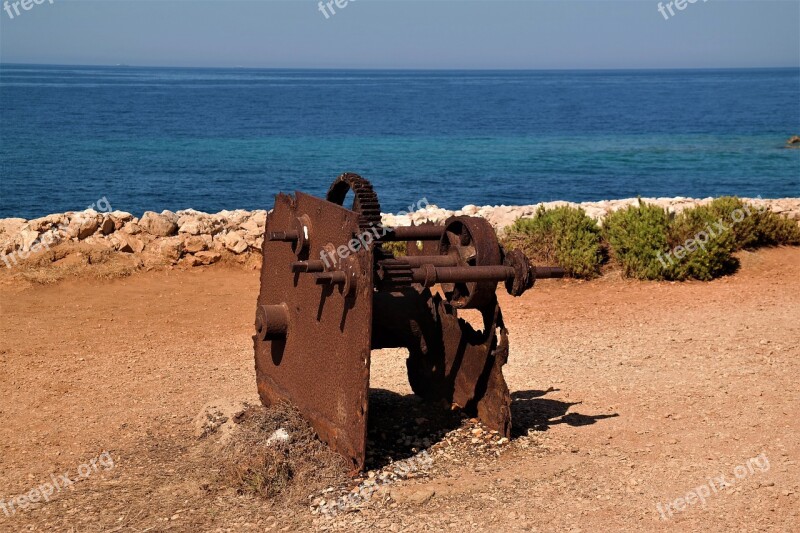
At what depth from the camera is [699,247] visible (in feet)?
39.4

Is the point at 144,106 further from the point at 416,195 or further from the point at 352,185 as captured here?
the point at 352,185

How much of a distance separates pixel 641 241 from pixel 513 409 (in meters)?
5.62

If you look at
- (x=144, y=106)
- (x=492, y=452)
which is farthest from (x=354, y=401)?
(x=144, y=106)

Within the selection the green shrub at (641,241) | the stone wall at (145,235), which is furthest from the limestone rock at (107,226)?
the green shrub at (641,241)

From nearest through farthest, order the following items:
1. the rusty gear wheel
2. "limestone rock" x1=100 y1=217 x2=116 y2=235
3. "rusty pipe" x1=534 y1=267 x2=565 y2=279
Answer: the rusty gear wheel
"rusty pipe" x1=534 y1=267 x2=565 y2=279
"limestone rock" x1=100 y1=217 x2=116 y2=235

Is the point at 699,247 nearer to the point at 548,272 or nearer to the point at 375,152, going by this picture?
the point at 548,272

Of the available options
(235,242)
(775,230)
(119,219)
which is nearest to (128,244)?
(119,219)

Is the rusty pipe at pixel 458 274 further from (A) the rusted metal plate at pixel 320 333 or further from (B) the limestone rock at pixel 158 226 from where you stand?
(B) the limestone rock at pixel 158 226

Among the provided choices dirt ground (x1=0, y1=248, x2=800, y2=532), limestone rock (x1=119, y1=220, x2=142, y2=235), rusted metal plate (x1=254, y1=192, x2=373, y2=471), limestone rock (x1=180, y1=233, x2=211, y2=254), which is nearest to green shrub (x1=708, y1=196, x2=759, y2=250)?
dirt ground (x1=0, y1=248, x2=800, y2=532)

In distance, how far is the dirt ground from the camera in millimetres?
5465

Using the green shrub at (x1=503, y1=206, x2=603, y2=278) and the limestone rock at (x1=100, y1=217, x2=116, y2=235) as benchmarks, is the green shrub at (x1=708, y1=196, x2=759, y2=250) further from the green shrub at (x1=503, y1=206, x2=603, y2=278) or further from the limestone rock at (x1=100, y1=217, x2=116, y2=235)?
the limestone rock at (x1=100, y1=217, x2=116, y2=235)

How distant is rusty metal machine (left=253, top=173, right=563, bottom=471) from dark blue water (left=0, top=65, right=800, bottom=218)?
23.0 meters

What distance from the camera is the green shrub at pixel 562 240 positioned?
40.0 feet

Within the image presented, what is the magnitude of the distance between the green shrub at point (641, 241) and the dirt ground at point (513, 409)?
0.88ft
